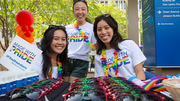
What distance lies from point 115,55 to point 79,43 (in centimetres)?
112

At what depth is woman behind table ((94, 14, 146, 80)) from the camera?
7.75 feet

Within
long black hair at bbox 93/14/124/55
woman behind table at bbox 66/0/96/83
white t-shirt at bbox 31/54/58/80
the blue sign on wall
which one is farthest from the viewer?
woman behind table at bbox 66/0/96/83

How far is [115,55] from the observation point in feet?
7.93

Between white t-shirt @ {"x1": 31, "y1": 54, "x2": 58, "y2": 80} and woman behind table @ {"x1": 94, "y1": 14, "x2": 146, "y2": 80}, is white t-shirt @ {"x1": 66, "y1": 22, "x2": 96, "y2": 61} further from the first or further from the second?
white t-shirt @ {"x1": 31, "y1": 54, "x2": 58, "y2": 80}

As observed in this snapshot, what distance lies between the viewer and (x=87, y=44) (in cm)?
335

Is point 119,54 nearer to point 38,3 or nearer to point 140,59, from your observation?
point 140,59

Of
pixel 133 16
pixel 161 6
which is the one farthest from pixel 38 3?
pixel 161 6

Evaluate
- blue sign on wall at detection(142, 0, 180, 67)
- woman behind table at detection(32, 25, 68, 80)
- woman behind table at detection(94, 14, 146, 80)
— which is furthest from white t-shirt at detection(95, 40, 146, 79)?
blue sign on wall at detection(142, 0, 180, 67)

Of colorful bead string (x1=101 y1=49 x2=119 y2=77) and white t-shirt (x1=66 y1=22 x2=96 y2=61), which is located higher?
white t-shirt (x1=66 y1=22 x2=96 y2=61)

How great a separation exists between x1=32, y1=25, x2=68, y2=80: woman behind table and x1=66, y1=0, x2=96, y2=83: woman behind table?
69cm

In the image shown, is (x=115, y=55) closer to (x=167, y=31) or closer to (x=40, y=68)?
→ (x=40, y=68)

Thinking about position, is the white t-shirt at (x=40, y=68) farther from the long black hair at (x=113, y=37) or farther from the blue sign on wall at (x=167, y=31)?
the blue sign on wall at (x=167, y=31)

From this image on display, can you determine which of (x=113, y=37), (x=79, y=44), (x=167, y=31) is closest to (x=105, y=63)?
(x=113, y=37)

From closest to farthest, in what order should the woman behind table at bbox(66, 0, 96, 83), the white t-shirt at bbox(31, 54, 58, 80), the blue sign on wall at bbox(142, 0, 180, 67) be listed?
the white t-shirt at bbox(31, 54, 58, 80) < the blue sign on wall at bbox(142, 0, 180, 67) < the woman behind table at bbox(66, 0, 96, 83)
